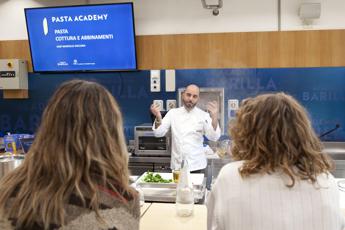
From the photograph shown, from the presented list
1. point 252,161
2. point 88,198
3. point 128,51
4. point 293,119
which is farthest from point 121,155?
point 128,51

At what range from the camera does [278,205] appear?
122 centimetres

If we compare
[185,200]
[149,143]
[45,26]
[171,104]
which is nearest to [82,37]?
[45,26]

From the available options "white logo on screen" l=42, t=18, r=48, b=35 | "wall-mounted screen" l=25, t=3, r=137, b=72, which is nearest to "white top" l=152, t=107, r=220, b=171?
"wall-mounted screen" l=25, t=3, r=137, b=72

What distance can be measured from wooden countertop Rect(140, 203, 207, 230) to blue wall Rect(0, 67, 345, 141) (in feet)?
8.38

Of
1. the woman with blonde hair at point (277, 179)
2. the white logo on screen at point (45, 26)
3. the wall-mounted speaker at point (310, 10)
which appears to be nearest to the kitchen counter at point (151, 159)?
the white logo on screen at point (45, 26)

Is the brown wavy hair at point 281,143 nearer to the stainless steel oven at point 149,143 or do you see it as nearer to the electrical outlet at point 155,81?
the stainless steel oven at point 149,143

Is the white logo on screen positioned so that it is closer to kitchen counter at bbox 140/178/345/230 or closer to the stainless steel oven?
the stainless steel oven

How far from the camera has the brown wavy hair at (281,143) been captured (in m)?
1.25

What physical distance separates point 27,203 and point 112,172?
24 cm

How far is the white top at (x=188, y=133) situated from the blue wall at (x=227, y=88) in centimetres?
61

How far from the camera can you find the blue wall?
4.24 meters

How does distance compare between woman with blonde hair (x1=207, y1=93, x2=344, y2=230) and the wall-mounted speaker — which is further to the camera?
the wall-mounted speaker

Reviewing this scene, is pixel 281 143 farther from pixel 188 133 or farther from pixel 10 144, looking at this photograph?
pixel 10 144

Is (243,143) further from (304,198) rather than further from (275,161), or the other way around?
(304,198)
